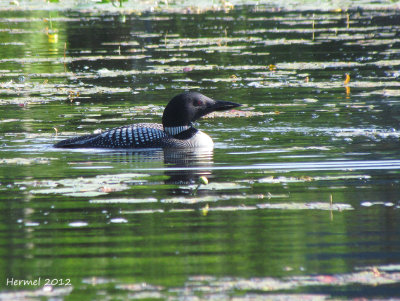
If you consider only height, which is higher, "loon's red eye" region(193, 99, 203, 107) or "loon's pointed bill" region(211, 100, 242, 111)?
"loon's red eye" region(193, 99, 203, 107)

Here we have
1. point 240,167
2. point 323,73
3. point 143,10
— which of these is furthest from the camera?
point 143,10

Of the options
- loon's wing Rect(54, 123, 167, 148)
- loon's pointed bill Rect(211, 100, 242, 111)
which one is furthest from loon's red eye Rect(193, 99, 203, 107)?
loon's wing Rect(54, 123, 167, 148)

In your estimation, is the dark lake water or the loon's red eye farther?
the loon's red eye

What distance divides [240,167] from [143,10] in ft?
76.3

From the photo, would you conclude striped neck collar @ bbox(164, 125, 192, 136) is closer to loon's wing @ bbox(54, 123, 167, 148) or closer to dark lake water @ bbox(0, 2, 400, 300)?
loon's wing @ bbox(54, 123, 167, 148)

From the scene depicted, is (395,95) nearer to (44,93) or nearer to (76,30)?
(44,93)

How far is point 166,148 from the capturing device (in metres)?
9.52

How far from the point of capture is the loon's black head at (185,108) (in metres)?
9.65

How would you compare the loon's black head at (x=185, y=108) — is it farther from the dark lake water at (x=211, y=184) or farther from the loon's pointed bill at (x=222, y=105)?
the dark lake water at (x=211, y=184)

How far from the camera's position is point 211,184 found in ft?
23.2

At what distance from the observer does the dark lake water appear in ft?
15.8

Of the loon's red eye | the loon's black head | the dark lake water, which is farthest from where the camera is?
the loon's red eye

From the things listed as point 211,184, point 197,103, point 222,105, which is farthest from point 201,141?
point 211,184

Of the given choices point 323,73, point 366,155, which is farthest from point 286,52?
point 366,155
